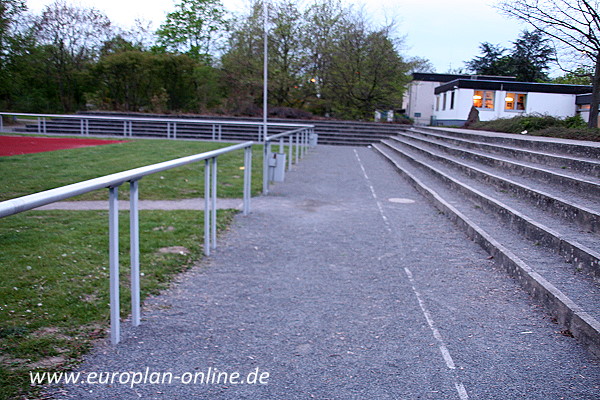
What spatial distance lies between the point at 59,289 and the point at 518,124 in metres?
15.9

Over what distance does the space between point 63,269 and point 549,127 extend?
14053mm

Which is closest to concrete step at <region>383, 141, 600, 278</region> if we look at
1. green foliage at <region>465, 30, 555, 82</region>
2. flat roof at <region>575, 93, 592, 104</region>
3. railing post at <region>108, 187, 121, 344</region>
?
railing post at <region>108, 187, 121, 344</region>

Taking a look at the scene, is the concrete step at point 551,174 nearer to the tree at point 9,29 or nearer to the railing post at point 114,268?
the railing post at point 114,268

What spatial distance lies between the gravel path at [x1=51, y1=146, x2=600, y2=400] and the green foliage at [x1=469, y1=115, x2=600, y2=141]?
7624 millimetres

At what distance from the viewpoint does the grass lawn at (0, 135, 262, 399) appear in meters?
3.20

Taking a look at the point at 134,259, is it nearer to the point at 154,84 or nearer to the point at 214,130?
the point at 214,130

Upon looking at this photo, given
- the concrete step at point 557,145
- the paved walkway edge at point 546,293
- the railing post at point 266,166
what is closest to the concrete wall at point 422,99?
the concrete step at point 557,145

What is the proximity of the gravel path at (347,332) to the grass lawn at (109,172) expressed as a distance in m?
4.22

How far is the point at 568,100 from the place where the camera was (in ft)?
114

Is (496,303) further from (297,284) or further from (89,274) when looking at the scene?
(89,274)

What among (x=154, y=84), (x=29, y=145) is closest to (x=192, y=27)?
(x=154, y=84)

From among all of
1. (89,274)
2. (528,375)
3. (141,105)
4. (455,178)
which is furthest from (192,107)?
(528,375)

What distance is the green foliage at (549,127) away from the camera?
40.4 feet

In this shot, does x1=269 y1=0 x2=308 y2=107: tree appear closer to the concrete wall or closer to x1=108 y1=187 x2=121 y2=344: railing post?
the concrete wall
